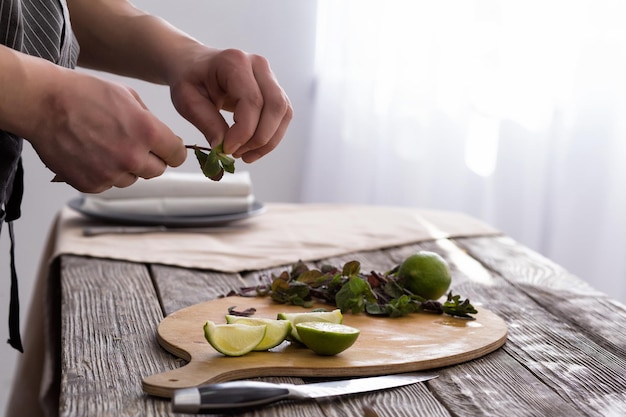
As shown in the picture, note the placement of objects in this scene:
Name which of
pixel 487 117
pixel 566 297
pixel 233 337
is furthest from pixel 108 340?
pixel 487 117

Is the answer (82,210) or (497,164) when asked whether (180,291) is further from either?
(497,164)

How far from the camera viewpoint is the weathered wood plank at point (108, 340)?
0.80 m

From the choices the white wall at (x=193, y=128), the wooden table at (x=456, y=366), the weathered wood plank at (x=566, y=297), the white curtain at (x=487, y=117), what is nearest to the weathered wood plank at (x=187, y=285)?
the wooden table at (x=456, y=366)

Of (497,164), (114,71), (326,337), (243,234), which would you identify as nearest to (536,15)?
(497,164)

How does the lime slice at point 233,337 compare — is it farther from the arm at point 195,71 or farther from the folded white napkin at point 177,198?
the folded white napkin at point 177,198

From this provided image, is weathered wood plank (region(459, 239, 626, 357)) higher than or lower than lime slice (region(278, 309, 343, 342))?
lower

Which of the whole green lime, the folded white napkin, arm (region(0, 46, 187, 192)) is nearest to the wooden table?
the whole green lime

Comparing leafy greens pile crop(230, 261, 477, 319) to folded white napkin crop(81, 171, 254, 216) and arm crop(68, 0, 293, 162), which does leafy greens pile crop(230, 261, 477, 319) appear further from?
folded white napkin crop(81, 171, 254, 216)

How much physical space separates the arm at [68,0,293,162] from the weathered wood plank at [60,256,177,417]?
266 mm

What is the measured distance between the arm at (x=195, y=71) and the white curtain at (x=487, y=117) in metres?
1.90

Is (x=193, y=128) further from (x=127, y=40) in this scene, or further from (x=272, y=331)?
(x=272, y=331)

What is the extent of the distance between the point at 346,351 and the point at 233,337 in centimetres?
13

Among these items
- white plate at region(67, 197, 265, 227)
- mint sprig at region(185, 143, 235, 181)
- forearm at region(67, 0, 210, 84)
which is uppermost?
forearm at region(67, 0, 210, 84)

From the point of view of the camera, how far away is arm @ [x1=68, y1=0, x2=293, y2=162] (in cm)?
108
